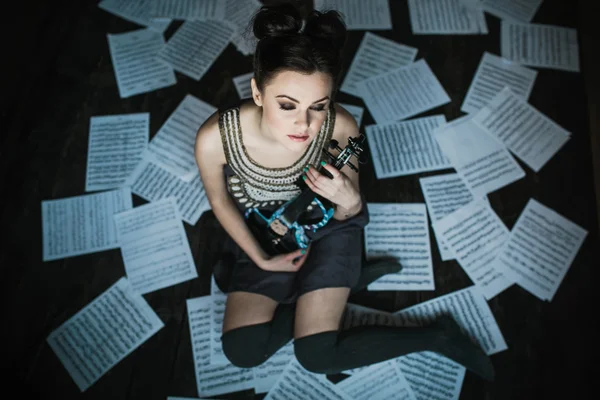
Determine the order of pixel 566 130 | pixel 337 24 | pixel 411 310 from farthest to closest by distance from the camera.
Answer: pixel 566 130 → pixel 411 310 → pixel 337 24

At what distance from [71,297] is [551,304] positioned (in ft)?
7.54

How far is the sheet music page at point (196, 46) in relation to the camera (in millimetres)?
2402

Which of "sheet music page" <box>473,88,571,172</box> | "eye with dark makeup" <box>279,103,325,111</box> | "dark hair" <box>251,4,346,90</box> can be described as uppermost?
"dark hair" <box>251,4,346,90</box>

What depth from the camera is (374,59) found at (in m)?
2.42

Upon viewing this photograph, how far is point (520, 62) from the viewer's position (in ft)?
7.91

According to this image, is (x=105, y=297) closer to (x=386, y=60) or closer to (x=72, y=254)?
(x=72, y=254)

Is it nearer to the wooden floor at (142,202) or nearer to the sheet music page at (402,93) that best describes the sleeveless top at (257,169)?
the wooden floor at (142,202)

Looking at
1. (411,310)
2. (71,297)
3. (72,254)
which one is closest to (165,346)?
(71,297)

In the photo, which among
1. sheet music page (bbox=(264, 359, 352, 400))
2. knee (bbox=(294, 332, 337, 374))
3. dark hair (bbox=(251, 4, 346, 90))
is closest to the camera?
dark hair (bbox=(251, 4, 346, 90))

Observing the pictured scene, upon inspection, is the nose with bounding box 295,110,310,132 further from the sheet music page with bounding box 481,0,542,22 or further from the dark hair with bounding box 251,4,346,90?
the sheet music page with bounding box 481,0,542,22

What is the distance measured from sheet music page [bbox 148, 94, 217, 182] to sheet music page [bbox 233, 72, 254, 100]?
0.62ft

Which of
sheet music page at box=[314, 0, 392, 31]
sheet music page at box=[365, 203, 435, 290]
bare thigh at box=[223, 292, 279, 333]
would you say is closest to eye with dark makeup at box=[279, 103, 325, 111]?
bare thigh at box=[223, 292, 279, 333]

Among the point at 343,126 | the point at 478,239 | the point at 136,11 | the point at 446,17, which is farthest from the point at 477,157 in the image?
the point at 136,11

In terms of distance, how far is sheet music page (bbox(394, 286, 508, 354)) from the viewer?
6.21 ft
